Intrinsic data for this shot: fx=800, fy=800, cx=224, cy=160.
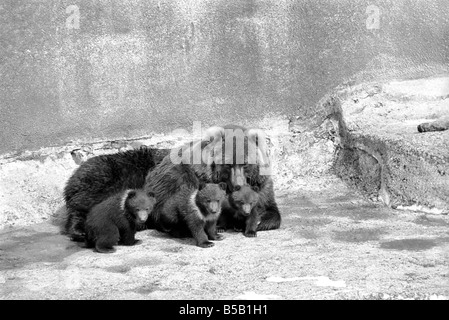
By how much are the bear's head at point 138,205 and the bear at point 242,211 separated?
0.81 metres

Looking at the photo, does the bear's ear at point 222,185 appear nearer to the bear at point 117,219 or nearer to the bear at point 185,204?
the bear at point 185,204

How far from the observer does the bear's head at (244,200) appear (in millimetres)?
7547

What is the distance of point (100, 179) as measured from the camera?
26.6ft

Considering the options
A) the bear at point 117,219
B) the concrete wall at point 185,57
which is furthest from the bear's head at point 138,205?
the concrete wall at point 185,57


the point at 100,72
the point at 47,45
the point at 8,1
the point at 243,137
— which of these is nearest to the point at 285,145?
the point at 243,137

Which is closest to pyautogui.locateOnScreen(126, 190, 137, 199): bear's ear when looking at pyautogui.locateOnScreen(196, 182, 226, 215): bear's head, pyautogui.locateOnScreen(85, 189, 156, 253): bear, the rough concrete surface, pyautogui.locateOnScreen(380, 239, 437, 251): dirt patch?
pyautogui.locateOnScreen(85, 189, 156, 253): bear

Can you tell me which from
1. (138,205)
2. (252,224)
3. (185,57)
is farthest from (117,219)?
(185,57)

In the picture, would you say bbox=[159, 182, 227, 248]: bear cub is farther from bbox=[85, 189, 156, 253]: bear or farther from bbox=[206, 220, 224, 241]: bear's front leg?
bbox=[85, 189, 156, 253]: bear

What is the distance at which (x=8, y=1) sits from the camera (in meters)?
9.35

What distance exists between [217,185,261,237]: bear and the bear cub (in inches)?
6.4

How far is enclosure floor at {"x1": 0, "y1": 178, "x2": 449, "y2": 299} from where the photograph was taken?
5719 millimetres

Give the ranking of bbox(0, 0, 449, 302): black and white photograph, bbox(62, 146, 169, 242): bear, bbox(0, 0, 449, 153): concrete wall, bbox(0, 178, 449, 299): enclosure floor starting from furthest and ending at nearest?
1. bbox(0, 0, 449, 153): concrete wall
2. bbox(62, 146, 169, 242): bear
3. bbox(0, 0, 449, 302): black and white photograph
4. bbox(0, 178, 449, 299): enclosure floor

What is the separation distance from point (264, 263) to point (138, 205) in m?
1.42

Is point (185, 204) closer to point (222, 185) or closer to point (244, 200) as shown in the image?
point (222, 185)
